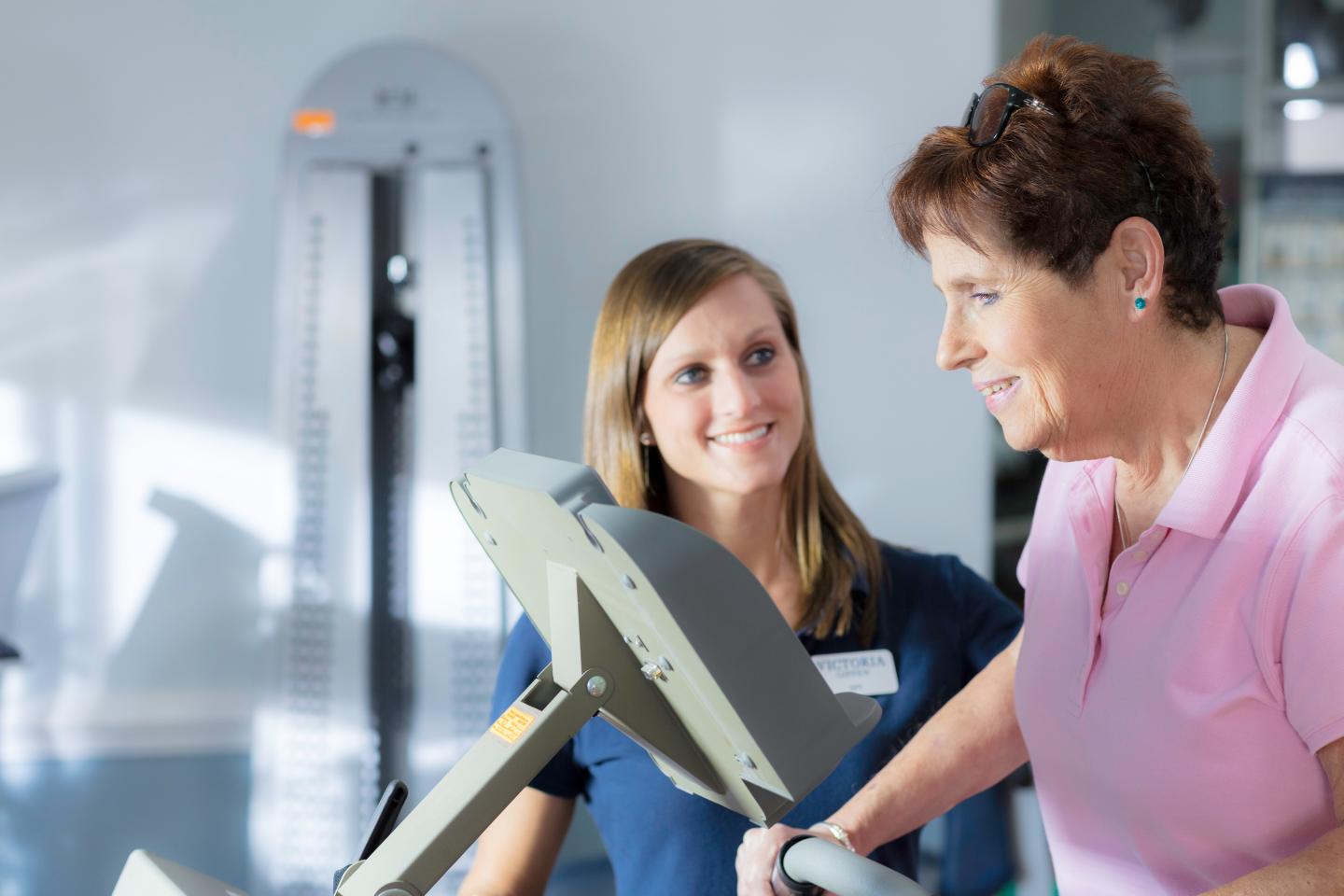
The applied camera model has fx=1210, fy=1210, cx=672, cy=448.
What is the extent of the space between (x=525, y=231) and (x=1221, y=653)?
7.03 feet

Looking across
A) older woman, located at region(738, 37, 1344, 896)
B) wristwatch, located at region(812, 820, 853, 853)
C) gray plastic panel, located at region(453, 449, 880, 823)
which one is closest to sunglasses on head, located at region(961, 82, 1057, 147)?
older woman, located at region(738, 37, 1344, 896)

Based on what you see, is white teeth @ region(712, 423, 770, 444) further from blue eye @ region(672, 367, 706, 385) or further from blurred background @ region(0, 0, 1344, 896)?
blurred background @ region(0, 0, 1344, 896)

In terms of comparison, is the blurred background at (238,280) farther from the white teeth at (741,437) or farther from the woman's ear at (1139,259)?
the woman's ear at (1139,259)

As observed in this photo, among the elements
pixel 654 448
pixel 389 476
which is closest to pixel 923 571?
pixel 654 448

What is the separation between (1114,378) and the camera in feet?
3.86

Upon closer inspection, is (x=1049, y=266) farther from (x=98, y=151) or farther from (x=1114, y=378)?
(x=98, y=151)

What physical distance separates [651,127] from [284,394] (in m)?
1.10

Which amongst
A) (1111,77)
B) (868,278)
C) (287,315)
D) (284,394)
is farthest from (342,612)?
(1111,77)

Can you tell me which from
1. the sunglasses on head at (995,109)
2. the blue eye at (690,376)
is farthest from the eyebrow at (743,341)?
the sunglasses on head at (995,109)

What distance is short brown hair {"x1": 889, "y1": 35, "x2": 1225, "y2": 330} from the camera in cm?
112

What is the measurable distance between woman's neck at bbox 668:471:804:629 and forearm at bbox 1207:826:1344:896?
90cm

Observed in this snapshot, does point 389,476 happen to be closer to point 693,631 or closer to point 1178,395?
point 1178,395

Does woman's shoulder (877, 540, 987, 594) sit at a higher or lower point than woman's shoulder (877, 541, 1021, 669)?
higher

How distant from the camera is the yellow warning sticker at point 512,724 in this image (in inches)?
37.6
